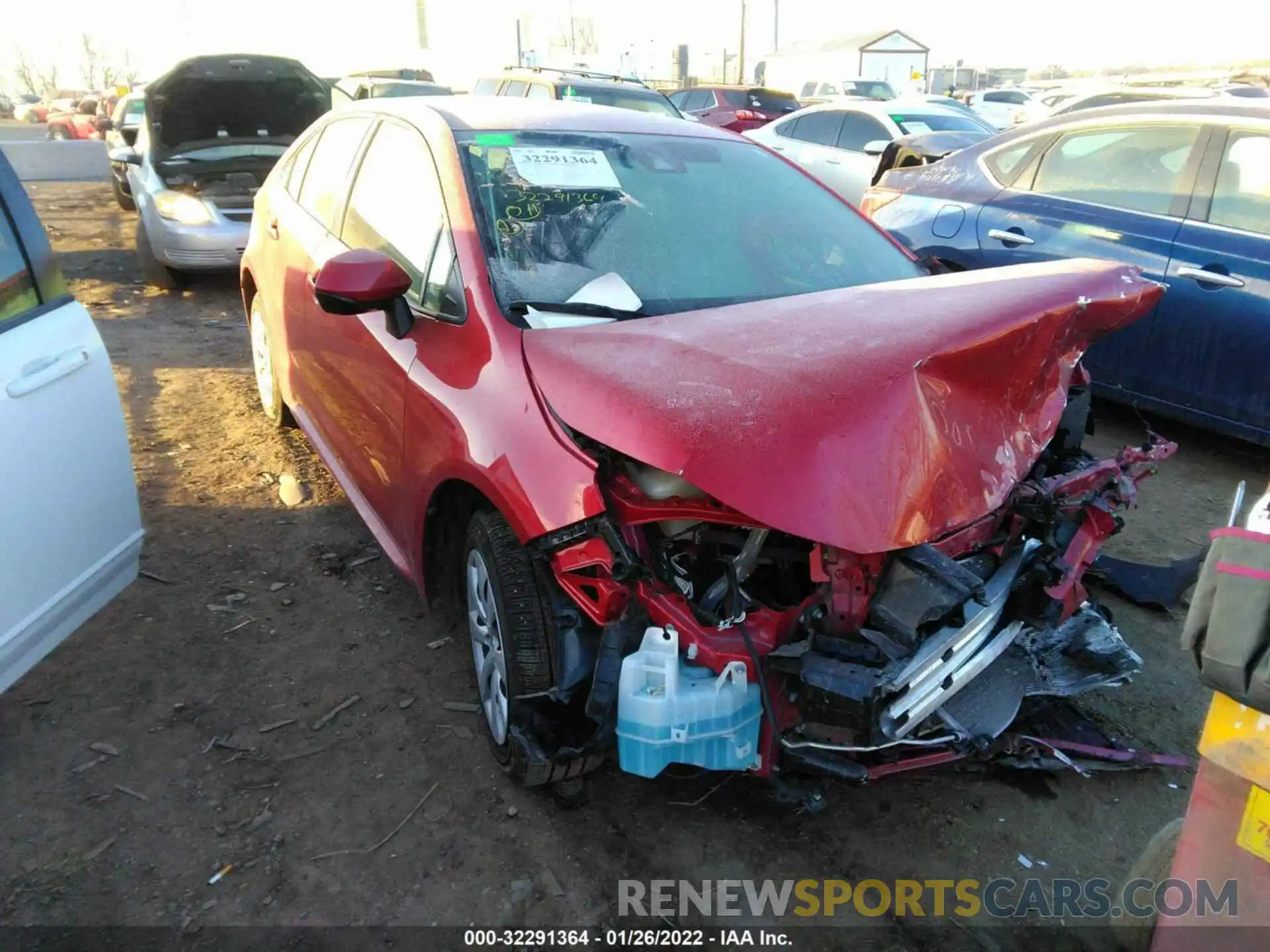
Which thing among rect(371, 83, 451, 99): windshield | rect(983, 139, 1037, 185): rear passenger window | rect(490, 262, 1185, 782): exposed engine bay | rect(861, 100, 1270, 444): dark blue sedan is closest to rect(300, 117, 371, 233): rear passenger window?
rect(490, 262, 1185, 782): exposed engine bay

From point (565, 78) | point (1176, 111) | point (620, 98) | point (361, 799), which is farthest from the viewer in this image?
point (565, 78)

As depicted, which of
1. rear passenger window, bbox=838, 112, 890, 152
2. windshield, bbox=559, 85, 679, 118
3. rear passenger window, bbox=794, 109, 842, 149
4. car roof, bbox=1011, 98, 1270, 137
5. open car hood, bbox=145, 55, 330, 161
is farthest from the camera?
windshield, bbox=559, 85, 679, 118

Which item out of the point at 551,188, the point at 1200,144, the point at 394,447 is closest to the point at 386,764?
the point at 394,447

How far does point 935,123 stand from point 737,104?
669cm

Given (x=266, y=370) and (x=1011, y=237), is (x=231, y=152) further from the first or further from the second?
(x=1011, y=237)

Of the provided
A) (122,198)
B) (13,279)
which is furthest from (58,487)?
(122,198)

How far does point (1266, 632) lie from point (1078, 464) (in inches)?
56.3

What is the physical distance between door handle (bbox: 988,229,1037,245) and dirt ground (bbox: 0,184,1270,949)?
2.26 meters

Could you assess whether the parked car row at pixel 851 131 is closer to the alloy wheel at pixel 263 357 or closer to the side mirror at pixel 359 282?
the alloy wheel at pixel 263 357

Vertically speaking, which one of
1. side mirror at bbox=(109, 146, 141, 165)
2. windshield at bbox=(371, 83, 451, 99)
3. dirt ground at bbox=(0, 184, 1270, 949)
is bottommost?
dirt ground at bbox=(0, 184, 1270, 949)

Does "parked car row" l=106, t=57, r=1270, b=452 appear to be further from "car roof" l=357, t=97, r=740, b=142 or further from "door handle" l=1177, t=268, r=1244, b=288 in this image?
"car roof" l=357, t=97, r=740, b=142

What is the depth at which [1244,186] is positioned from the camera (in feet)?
14.6

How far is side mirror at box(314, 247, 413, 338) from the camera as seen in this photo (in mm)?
2607

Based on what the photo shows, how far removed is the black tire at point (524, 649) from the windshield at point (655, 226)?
2.41ft
